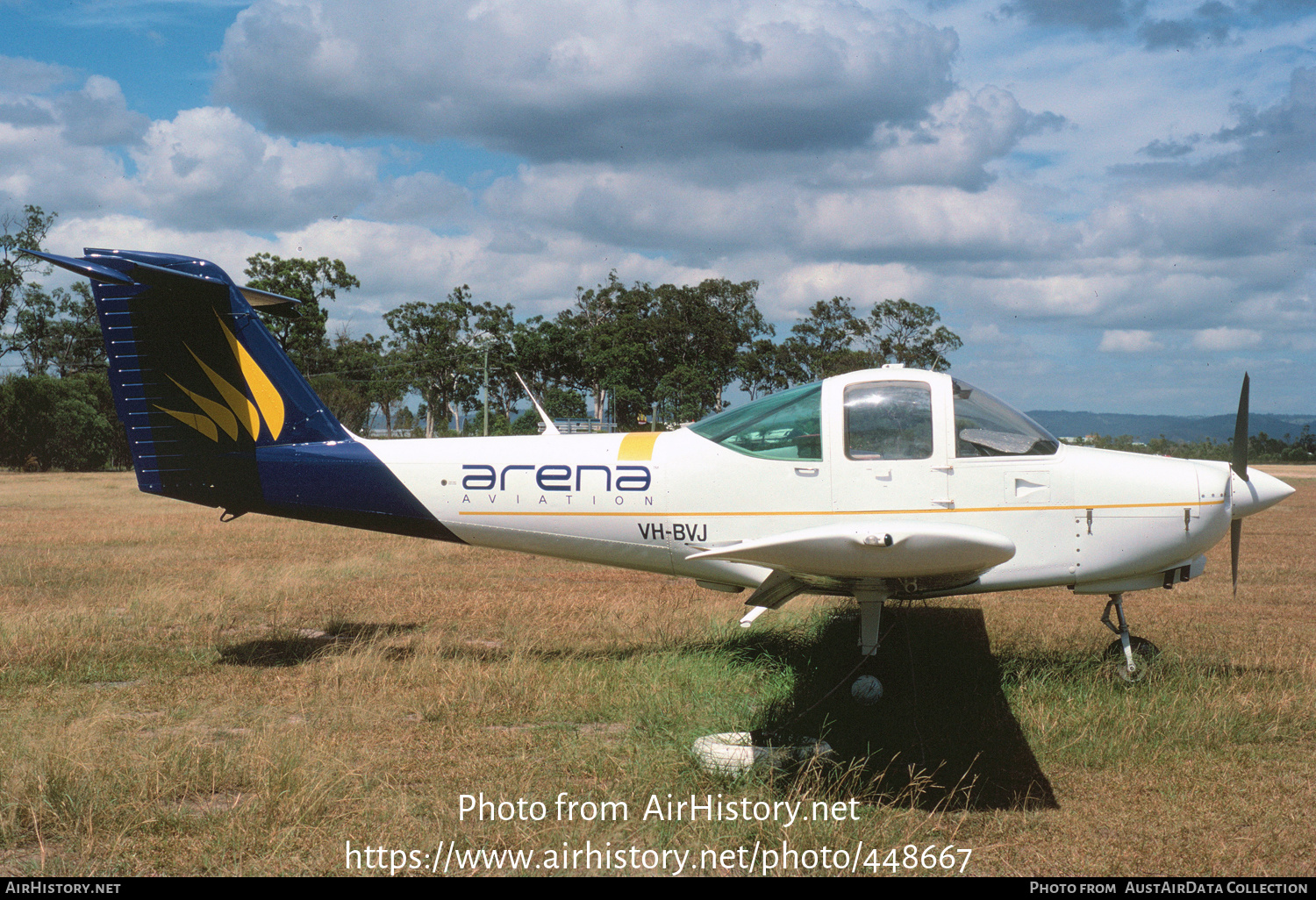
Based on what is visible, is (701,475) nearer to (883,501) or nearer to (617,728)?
(883,501)

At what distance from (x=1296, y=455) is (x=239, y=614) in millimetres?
77368

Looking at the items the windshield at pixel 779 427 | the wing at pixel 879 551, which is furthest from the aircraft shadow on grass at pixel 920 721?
the windshield at pixel 779 427

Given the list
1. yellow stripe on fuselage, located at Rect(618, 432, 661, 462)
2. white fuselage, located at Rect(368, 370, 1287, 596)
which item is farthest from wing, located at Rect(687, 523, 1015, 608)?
yellow stripe on fuselage, located at Rect(618, 432, 661, 462)

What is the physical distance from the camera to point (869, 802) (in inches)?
177

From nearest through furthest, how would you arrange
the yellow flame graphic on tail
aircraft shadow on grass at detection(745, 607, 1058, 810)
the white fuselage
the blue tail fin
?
aircraft shadow on grass at detection(745, 607, 1058, 810) < the white fuselage < the blue tail fin < the yellow flame graphic on tail

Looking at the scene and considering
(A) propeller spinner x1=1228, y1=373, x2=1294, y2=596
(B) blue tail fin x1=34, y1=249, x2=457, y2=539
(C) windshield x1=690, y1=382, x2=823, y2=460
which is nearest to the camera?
(C) windshield x1=690, y1=382, x2=823, y2=460

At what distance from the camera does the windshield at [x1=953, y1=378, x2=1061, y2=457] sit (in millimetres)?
5801

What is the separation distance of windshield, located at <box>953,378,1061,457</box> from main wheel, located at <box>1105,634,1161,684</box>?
69.8 inches

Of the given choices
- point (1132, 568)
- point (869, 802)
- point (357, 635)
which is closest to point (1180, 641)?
point (1132, 568)

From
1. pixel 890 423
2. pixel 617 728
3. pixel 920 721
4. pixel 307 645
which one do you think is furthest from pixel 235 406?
pixel 920 721

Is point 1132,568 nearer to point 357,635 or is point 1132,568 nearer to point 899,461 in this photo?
point 899,461

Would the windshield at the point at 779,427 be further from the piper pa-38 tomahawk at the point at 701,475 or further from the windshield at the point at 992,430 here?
the windshield at the point at 992,430

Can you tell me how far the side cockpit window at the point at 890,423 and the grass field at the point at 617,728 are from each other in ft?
5.75

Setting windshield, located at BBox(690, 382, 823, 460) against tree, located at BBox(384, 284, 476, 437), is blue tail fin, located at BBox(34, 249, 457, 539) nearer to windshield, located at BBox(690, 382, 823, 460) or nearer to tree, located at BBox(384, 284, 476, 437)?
windshield, located at BBox(690, 382, 823, 460)
